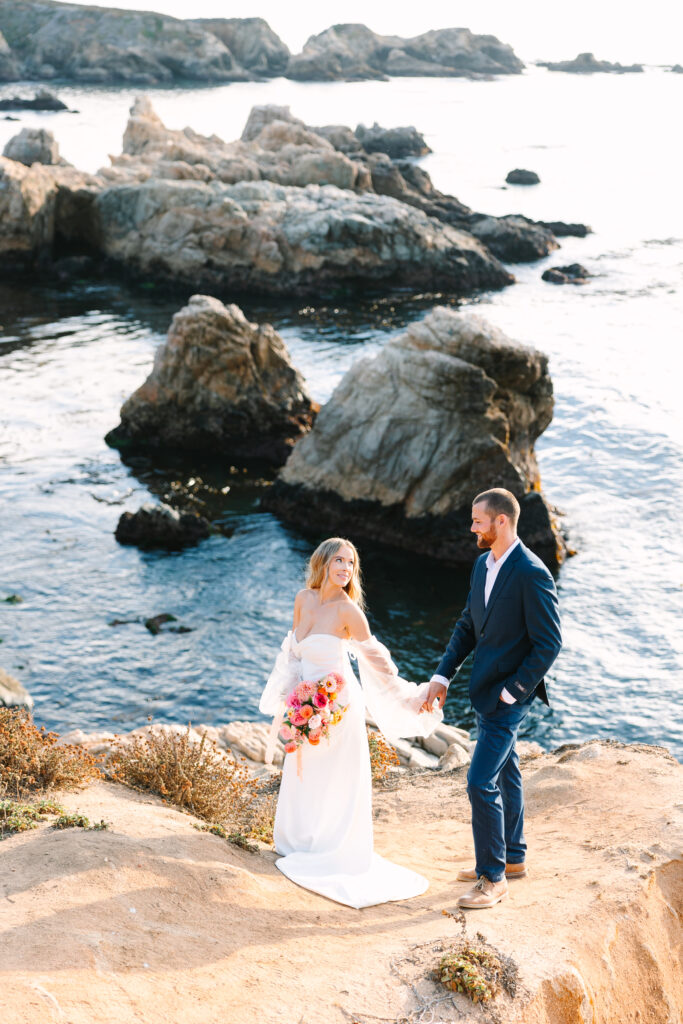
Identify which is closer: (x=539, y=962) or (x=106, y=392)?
(x=539, y=962)

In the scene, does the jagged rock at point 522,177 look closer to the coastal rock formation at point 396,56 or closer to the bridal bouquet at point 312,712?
the bridal bouquet at point 312,712

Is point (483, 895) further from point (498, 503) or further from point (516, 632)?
point (498, 503)

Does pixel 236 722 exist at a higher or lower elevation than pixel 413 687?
lower

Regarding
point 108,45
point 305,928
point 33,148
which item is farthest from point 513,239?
point 108,45

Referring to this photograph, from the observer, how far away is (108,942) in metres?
6.65

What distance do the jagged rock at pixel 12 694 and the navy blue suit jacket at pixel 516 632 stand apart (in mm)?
10059

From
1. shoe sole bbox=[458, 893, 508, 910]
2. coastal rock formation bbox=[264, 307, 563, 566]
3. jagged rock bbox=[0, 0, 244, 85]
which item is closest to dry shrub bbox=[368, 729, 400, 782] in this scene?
shoe sole bbox=[458, 893, 508, 910]

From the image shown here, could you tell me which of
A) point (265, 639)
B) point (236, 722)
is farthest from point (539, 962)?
point (265, 639)

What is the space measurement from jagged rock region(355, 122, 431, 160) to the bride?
81.3 meters

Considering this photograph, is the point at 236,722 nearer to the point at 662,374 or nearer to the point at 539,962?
the point at 539,962

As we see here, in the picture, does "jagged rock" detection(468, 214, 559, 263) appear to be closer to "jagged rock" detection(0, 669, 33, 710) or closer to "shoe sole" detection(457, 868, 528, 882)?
"jagged rock" detection(0, 669, 33, 710)

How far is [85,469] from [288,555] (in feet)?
24.7

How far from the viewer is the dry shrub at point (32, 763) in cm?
933

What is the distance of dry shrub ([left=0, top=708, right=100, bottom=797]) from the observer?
367 inches
